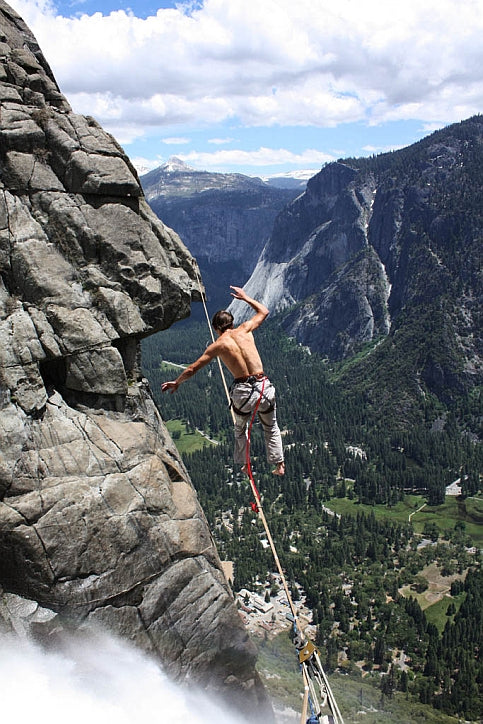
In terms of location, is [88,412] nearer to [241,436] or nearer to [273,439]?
[241,436]

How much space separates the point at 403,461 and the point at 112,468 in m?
123

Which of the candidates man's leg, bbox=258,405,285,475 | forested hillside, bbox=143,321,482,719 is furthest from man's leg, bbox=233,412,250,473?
forested hillside, bbox=143,321,482,719

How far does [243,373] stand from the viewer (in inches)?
574

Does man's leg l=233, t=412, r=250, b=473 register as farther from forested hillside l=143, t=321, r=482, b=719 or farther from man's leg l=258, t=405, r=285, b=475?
forested hillside l=143, t=321, r=482, b=719

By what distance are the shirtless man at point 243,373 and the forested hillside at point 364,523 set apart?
173ft

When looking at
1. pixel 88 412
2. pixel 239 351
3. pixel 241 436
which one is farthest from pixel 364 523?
pixel 239 351

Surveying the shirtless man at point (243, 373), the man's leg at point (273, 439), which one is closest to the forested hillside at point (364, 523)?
the man's leg at point (273, 439)

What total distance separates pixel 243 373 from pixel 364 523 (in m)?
92.2

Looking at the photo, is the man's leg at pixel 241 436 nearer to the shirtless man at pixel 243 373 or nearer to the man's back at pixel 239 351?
the shirtless man at pixel 243 373

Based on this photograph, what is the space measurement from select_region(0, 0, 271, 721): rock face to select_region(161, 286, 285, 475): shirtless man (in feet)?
9.07

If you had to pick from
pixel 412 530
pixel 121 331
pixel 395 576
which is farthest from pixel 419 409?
pixel 121 331

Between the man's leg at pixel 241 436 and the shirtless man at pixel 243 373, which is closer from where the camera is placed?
the shirtless man at pixel 243 373

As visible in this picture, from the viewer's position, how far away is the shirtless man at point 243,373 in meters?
14.1

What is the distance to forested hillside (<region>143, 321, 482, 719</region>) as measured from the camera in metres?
65.6
